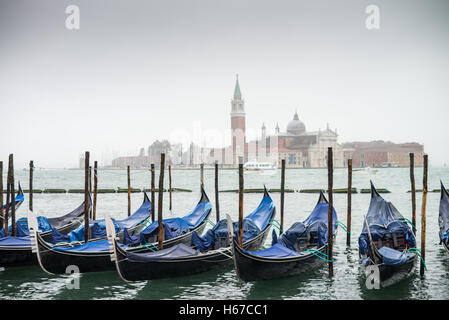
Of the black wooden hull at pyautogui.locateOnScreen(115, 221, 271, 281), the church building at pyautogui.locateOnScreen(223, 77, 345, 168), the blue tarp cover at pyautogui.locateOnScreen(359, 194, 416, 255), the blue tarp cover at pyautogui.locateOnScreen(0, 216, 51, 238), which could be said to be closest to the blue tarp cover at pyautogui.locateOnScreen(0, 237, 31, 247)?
the blue tarp cover at pyautogui.locateOnScreen(0, 216, 51, 238)

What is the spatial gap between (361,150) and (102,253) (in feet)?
312

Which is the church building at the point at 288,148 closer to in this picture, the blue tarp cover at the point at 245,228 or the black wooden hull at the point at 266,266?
the blue tarp cover at the point at 245,228

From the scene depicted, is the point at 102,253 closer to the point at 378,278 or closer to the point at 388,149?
the point at 378,278

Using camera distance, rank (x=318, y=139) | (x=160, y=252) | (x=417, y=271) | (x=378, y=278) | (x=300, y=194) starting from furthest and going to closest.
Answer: (x=318, y=139) → (x=300, y=194) → (x=417, y=271) → (x=160, y=252) → (x=378, y=278)

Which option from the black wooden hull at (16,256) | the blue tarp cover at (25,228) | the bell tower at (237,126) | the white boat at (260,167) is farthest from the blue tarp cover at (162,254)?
the bell tower at (237,126)

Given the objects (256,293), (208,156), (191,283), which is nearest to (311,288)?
(256,293)

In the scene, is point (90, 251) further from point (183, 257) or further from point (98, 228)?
point (98, 228)

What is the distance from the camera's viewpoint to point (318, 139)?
9156 centimetres

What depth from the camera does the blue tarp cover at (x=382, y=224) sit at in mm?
7502

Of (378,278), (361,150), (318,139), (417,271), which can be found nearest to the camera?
(378,278)

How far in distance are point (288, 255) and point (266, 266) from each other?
446 millimetres

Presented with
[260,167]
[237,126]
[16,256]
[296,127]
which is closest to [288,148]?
[296,127]

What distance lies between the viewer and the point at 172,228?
8.70m

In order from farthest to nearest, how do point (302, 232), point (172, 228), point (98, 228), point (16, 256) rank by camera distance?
point (98, 228)
point (172, 228)
point (302, 232)
point (16, 256)
